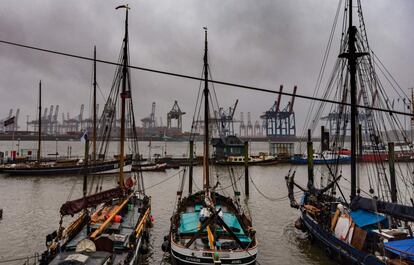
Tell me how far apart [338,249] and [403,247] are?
392 centimetres

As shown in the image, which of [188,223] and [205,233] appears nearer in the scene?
[205,233]

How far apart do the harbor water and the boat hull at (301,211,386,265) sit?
3.10 feet

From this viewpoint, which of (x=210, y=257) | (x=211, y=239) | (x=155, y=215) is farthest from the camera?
(x=155, y=215)

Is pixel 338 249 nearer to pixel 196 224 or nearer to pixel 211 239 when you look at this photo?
pixel 211 239

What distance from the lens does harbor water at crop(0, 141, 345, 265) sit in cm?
1866

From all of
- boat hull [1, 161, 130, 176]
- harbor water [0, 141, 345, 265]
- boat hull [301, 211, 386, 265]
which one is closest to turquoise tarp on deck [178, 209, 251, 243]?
harbor water [0, 141, 345, 265]

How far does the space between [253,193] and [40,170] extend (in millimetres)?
37371

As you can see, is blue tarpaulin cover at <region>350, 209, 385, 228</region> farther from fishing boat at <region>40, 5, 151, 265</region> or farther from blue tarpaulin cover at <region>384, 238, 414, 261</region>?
fishing boat at <region>40, 5, 151, 265</region>

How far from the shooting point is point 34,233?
21609 mm

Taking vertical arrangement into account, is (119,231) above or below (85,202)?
below

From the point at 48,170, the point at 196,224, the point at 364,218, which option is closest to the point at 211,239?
the point at 196,224

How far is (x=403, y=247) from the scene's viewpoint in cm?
1250

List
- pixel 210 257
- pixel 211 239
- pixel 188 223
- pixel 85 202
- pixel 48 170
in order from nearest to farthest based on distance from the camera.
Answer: pixel 210 257 → pixel 211 239 → pixel 85 202 → pixel 188 223 → pixel 48 170

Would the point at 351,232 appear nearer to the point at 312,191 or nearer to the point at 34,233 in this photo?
the point at 312,191
